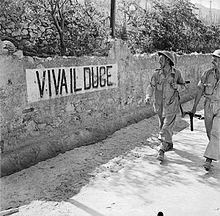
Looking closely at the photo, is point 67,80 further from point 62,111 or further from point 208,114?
point 208,114

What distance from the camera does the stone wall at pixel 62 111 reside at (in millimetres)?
4477

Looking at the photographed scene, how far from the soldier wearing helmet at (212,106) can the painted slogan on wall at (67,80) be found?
2020mm

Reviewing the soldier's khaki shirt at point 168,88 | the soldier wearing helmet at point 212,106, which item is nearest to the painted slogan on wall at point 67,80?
the soldier's khaki shirt at point 168,88

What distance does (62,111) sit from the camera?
5469mm

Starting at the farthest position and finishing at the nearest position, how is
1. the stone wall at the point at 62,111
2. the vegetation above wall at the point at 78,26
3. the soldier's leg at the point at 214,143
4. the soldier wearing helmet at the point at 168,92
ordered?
the vegetation above wall at the point at 78,26
the soldier wearing helmet at the point at 168,92
the soldier's leg at the point at 214,143
the stone wall at the point at 62,111

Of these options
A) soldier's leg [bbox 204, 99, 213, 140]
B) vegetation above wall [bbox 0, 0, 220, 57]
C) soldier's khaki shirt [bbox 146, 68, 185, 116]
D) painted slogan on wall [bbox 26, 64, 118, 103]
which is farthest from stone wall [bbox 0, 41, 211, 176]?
soldier's leg [bbox 204, 99, 213, 140]

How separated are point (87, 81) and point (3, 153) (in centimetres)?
213

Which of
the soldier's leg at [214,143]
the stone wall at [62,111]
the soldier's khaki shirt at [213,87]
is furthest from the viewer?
the soldier's khaki shirt at [213,87]

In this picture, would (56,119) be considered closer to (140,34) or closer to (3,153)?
(3,153)

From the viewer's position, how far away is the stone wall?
176 inches

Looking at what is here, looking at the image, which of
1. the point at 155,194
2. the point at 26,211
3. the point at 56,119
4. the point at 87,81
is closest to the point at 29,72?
the point at 56,119

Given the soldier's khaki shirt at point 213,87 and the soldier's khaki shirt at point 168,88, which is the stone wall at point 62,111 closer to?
the soldier's khaki shirt at point 168,88

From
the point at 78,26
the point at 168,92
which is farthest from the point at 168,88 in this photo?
the point at 78,26

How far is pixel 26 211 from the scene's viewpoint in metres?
3.52
